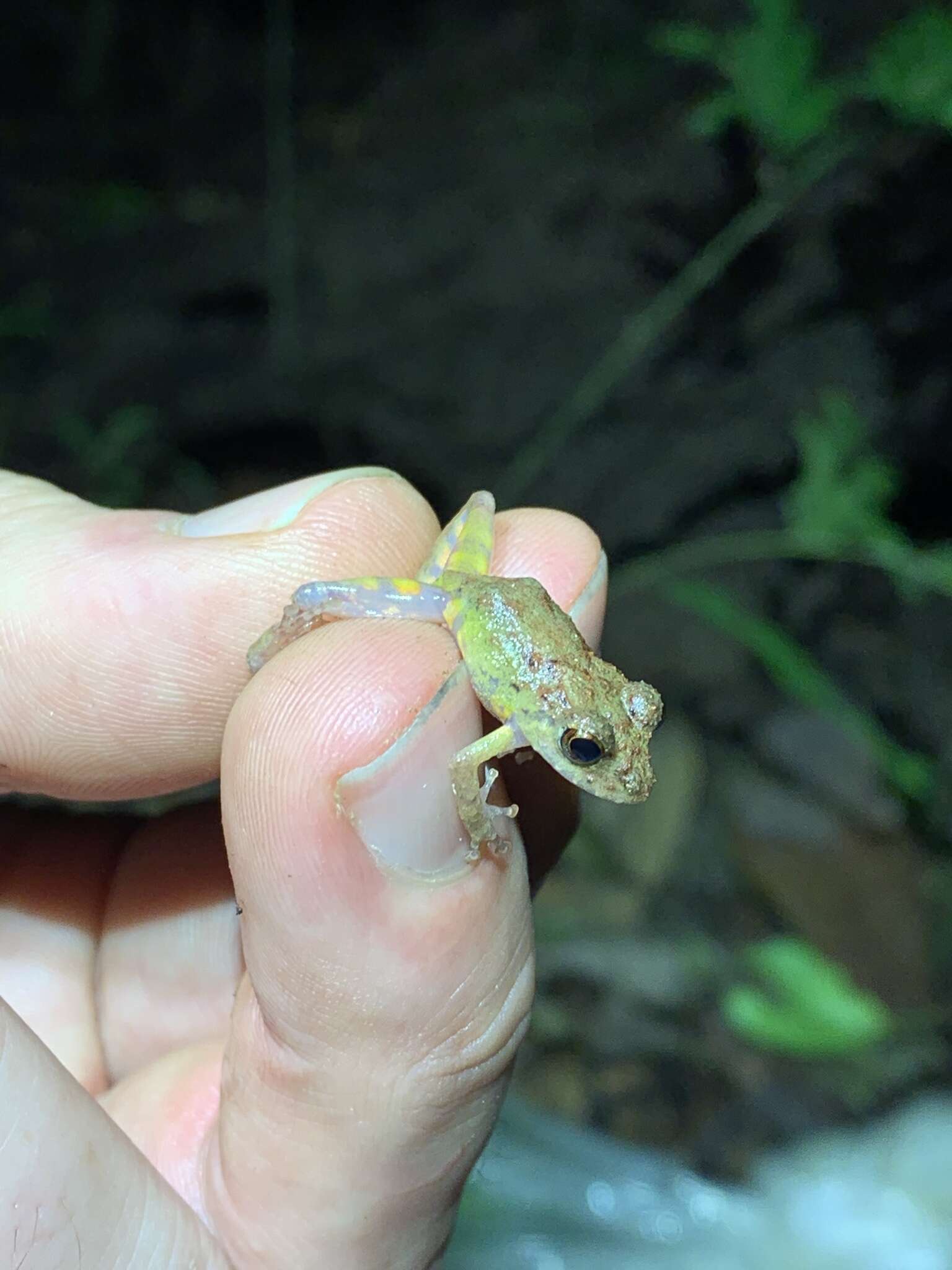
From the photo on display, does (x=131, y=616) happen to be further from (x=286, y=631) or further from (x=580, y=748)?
(x=580, y=748)

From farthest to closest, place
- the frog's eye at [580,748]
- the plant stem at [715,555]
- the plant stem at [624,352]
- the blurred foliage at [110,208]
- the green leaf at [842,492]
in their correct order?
the blurred foliage at [110,208]
the plant stem at [624,352]
the plant stem at [715,555]
the green leaf at [842,492]
the frog's eye at [580,748]

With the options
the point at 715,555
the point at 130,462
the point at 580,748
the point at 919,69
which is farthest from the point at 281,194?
the point at 580,748

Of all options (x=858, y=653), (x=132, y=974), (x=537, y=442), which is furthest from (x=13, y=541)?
(x=858, y=653)

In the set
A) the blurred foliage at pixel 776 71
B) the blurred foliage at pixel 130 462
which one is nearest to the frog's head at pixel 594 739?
the blurred foliage at pixel 776 71

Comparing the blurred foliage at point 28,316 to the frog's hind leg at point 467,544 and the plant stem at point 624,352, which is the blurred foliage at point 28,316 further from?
the frog's hind leg at point 467,544

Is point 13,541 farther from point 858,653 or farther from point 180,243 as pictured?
point 180,243

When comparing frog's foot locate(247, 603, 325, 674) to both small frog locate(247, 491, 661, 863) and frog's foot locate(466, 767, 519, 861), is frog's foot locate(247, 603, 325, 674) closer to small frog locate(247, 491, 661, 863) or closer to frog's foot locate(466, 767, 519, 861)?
small frog locate(247, 491, 661, 863)
